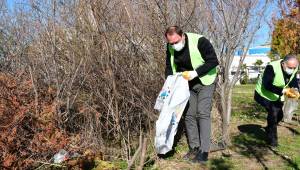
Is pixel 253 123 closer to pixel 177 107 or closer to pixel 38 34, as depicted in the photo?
pixel 177 107

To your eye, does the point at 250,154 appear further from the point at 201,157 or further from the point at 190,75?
the point at 190,75

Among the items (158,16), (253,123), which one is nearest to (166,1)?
(158,16)

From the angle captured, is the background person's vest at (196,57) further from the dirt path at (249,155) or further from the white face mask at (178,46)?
the dirt path at (249,155)

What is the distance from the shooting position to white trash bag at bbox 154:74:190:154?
4641 mm

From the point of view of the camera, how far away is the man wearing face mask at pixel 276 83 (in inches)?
227

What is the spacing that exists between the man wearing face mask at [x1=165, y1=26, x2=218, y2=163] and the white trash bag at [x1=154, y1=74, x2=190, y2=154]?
0.13m

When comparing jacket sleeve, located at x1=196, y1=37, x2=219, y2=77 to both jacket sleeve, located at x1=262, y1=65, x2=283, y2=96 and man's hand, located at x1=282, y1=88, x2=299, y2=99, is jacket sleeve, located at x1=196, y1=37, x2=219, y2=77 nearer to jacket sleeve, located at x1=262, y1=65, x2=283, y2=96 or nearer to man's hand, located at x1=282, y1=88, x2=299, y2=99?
jacket sleeve, located at x1=262, y1=65, x2=283, y2=96

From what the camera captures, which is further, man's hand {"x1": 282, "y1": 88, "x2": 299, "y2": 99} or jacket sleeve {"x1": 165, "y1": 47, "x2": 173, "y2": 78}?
man's hand {"x1": 282, "y1": 88, "x2": 299, "y2": 99}

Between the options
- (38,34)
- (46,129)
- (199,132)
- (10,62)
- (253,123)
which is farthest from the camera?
(253,123)

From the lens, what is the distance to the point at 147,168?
15.8ft

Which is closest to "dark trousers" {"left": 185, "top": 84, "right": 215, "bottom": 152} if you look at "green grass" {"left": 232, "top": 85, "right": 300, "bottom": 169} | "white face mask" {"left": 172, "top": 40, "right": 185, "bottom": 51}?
"white face mask" {"left": 172, "top": 40, "right": 185, "bottom": 51}

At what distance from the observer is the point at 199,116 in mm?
4824

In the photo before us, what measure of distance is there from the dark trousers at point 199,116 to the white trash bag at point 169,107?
18 centimetres

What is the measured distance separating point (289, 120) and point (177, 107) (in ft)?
13.5
